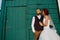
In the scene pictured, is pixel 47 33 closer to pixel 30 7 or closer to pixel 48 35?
pixel 48 35

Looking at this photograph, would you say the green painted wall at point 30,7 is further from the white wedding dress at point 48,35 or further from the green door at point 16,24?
the white wedding dress at point 48,35

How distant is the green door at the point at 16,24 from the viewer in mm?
6586

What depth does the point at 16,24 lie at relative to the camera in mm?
6676

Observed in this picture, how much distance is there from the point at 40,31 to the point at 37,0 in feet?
4.98

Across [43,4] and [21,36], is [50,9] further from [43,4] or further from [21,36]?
[21,36]

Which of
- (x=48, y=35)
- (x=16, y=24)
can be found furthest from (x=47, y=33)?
(x=16, y=24)

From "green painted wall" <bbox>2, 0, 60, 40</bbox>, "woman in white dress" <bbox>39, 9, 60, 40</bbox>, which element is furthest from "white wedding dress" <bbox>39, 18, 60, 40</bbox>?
"green painted wall" <bbox>2, 0, 60, 40</bbox>

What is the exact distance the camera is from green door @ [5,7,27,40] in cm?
659

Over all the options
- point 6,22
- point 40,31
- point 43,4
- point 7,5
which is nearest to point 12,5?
point 7,5

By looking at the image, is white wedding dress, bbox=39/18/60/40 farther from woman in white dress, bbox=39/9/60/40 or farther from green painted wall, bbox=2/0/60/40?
green painted wall, bbox=2/0/60/40

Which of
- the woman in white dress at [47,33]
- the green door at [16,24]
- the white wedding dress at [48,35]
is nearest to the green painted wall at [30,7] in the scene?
the green door at [16,24]

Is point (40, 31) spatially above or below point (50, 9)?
below

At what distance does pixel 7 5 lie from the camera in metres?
6.87

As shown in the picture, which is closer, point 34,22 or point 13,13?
point 34,22
